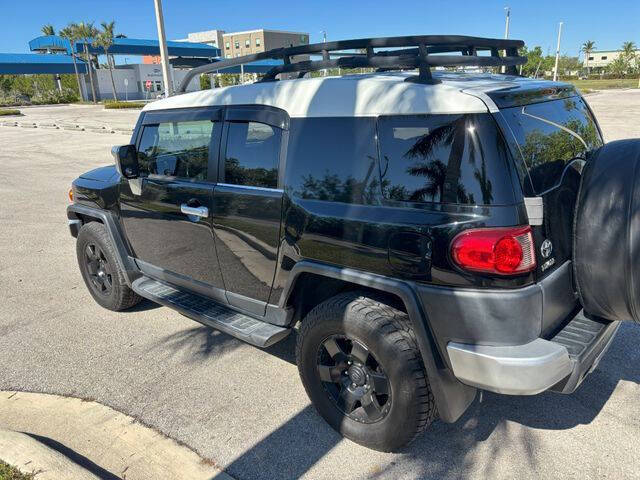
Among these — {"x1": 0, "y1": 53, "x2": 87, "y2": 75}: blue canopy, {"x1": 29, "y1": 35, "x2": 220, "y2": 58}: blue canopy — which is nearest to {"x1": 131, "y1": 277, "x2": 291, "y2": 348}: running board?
{"x1": 29, "y1": 35, "x2": 220, "y2": 58}: blue canopy

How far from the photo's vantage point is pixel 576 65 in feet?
344

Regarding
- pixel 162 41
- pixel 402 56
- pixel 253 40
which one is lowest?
pixel 402 56

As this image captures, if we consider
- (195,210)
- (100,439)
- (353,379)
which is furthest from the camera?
(195,210)

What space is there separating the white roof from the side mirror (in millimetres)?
1009

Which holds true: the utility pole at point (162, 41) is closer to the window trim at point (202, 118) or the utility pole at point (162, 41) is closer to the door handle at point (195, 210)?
the window trim at point (202, 118)

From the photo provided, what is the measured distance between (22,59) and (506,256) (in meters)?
67.0

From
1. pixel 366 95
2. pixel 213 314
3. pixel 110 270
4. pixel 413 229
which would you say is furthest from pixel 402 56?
pixel 110 270

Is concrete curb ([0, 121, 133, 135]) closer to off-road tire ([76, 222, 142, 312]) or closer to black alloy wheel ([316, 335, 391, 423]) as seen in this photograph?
off-road tire ([76, 222, 142, 312])

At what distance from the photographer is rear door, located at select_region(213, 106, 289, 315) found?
300 centimetres

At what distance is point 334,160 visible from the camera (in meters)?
2.72

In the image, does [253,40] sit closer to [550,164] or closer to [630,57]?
[630,57]

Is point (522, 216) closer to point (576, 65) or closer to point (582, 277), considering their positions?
point (582, 277)

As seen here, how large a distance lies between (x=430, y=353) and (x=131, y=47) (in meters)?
66.6

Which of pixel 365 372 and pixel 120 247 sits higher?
pixel 120 247
